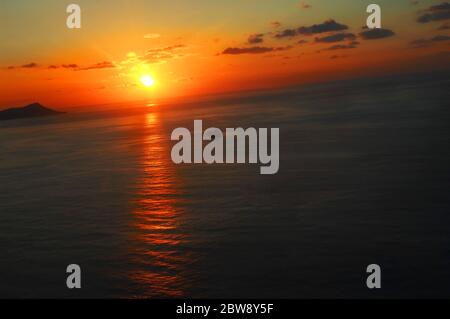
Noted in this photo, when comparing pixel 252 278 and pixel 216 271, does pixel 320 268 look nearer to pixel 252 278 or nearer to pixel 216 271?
pixel 252 278

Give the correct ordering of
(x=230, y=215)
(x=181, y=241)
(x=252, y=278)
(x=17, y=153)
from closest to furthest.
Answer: (x=252, y=278)
(x=181, y=241)
(x=230, y=215)
(x=17, y=153)

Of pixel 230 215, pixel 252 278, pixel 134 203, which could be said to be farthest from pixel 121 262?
pixel 134 203

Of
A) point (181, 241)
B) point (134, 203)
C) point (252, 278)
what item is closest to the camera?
point (252, 278)

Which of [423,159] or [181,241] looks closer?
[181,241]

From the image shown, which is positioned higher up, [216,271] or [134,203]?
[134,203]

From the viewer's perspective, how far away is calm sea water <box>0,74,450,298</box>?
23.4 m

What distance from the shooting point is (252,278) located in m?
23.6

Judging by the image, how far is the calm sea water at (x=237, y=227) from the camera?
76.9 feet

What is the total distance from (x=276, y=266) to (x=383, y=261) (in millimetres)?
5957

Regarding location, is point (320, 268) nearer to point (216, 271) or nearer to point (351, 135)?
point (216, 271)

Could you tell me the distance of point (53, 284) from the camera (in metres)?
24.4

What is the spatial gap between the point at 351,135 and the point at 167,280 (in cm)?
5684

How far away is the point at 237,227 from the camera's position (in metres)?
31.7

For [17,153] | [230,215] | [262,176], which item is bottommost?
[230,215]
